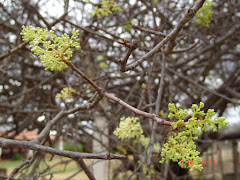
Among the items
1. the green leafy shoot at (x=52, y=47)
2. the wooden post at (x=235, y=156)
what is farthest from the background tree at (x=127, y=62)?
the wooden post at (x=235, y=156)

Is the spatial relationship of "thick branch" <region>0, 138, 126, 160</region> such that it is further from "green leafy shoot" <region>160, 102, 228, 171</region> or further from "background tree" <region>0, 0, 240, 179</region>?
"background tree" <region>0, 0, 240, 179</region>

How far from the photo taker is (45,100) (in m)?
3.62

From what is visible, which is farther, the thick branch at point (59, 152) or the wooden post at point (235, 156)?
the wooden post at point (235, 156)

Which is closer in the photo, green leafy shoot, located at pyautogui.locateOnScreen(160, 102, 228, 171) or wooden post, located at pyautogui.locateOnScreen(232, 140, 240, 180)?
green leafy shoot, located at pyautogui.locateOnScreen(160, 102, 228, 171)

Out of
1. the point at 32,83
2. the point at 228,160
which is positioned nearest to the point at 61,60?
the point at 32,83

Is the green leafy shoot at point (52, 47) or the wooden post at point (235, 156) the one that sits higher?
the green leafy shoot at point (52, 47)

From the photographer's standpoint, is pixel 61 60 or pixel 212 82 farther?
pixel 212 82

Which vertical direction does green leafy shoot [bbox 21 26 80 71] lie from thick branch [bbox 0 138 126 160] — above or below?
above

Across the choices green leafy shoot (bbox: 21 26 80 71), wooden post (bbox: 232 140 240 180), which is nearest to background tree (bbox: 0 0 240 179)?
green leafy shoot (bbox: 21 26 80 71)

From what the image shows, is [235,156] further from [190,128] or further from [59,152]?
[59,152]

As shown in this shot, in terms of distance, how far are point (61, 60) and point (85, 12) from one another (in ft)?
8.37

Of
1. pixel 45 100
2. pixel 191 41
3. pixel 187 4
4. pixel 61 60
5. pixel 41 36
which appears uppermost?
pixel 187 4

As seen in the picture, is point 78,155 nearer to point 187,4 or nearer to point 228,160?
point 187,4

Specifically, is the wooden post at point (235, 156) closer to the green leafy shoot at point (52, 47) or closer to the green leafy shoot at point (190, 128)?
the green leafy shoot at point (190, 128)
